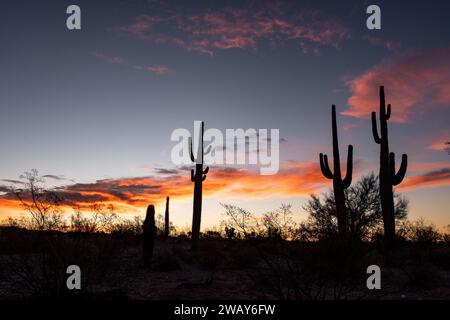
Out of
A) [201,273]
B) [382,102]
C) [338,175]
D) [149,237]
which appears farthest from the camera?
[382,102]

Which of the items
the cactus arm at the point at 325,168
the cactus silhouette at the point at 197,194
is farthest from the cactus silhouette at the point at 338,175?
the cactus silhouette at the point at 197,194

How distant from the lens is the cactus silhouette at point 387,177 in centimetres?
1684

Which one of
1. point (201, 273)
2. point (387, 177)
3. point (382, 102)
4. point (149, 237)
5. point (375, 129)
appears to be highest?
point (382, 102)

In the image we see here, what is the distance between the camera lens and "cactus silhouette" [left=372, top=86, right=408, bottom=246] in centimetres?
1684

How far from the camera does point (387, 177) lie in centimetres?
1711

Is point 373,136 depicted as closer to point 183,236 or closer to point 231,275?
point 231,275

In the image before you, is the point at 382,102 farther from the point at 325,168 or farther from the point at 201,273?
the point at 201,273

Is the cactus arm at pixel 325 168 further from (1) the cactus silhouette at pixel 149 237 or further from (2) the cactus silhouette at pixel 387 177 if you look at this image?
(1) the cactus silhouette at pixel 149 237

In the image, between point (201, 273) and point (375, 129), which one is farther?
point (375, 129)

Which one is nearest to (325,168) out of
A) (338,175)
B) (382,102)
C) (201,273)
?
(338,175)

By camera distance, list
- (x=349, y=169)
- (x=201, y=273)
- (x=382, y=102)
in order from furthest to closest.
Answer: (x=382, y=102), (x=349, y=169), (x=201, y=273)

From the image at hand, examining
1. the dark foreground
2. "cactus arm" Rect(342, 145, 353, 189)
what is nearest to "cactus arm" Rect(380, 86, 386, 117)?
"cactus arm" Rect(342, 145, 353, 189)

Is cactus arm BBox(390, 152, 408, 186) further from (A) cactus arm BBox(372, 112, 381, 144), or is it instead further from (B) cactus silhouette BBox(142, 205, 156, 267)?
(B) cactus silhouette BBox(142, 205, 156, 267)
